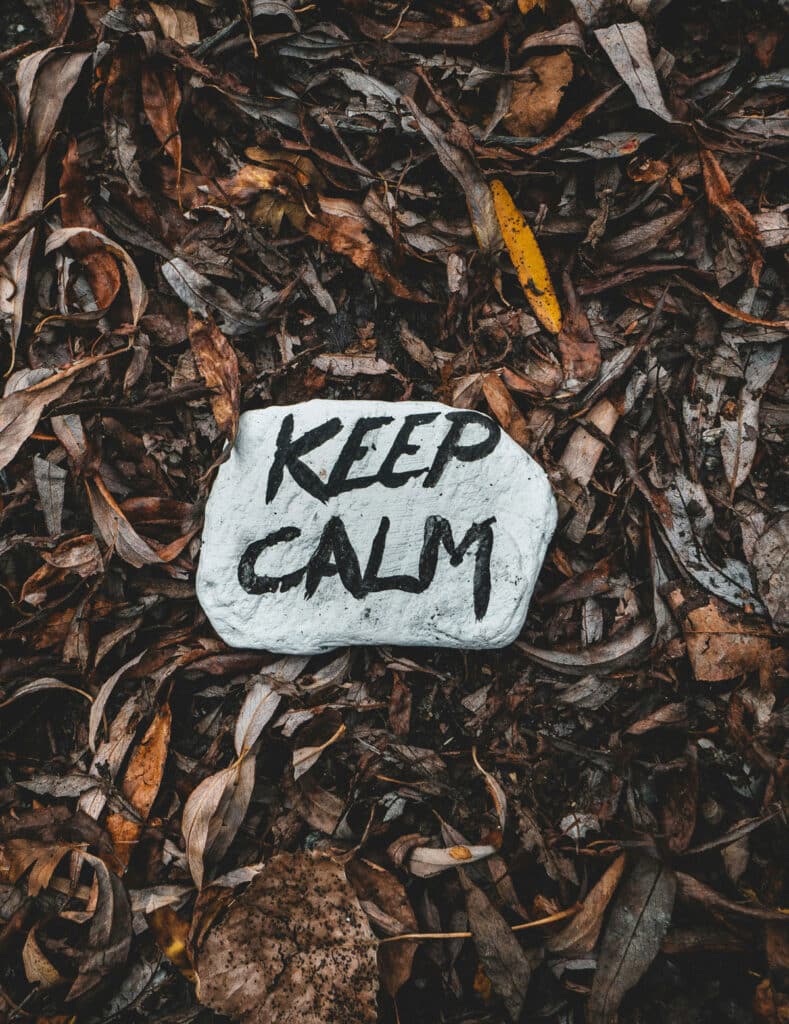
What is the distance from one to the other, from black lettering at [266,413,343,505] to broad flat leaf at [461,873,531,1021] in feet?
2.71

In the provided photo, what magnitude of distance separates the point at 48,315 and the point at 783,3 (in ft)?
4.88

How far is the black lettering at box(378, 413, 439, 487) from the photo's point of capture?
1.21m

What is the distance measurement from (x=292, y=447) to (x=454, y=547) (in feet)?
1.14

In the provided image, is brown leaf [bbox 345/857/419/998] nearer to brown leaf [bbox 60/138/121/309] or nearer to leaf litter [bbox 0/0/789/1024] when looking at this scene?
leaf litter [bbox 0/0/789/1024]

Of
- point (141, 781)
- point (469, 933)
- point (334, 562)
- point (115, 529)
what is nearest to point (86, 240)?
point (115, 529)

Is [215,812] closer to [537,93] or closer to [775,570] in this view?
[775,570]

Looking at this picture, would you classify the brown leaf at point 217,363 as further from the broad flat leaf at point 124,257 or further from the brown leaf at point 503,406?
the brown leaf at point 503,406

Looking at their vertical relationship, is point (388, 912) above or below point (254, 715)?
below

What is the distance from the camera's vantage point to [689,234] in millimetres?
1275

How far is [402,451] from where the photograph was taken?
121 centimetres

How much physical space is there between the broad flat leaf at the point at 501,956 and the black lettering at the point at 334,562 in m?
0.60

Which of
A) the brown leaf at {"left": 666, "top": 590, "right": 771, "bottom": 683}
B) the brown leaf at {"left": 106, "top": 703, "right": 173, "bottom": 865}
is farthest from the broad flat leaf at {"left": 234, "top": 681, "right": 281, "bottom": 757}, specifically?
the brown leaf at {"left": 666, "top": 590, "right": 771, "bottom": 683}

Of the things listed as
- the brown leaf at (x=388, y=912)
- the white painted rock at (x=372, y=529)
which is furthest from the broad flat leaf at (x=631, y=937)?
the white painted rock at (x=372, y=529)

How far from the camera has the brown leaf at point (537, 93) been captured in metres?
1.24
